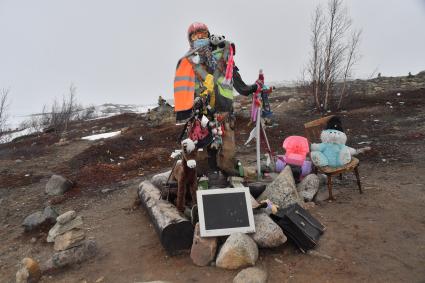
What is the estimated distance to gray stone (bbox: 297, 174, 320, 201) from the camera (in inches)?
200

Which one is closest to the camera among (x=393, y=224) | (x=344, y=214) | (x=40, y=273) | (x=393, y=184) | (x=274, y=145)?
(x=40, y=273)

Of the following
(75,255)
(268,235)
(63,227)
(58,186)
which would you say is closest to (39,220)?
(63,227)

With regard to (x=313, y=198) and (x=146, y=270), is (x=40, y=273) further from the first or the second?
(x=313, y=198)

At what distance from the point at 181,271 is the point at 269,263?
98cm

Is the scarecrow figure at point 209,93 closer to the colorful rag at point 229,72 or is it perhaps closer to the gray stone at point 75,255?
the colorful rag at point 229,72

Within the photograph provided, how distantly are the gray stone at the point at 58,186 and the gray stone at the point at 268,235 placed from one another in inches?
202

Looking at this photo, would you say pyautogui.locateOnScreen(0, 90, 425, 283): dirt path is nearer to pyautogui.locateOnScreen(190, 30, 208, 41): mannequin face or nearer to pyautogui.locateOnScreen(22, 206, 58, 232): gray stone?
pyautogui.locateOnScreen(22, 206, 58, 232): gray stone

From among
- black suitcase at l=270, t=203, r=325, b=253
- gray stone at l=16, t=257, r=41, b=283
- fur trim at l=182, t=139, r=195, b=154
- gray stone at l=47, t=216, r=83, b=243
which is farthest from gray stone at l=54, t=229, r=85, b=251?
black suitcase at l=270, t=203, r=325, b=253

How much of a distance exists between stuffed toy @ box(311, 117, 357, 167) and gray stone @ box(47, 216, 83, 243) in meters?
3.65

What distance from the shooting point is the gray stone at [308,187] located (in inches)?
200

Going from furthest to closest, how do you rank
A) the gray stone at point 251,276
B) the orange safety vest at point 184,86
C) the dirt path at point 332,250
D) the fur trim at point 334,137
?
1. the fur trim at point 334,137
2. the orange safety vest at point 184,86
3. the dirt path at point 332,250
4. the gray stone at point 251,276

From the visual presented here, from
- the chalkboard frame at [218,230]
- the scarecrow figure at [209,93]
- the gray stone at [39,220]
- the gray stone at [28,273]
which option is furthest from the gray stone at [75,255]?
the scarecrow figure at [209,93]

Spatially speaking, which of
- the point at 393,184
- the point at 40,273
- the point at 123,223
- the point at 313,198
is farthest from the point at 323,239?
the point at 40,273

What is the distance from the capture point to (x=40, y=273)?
3.81 meters
